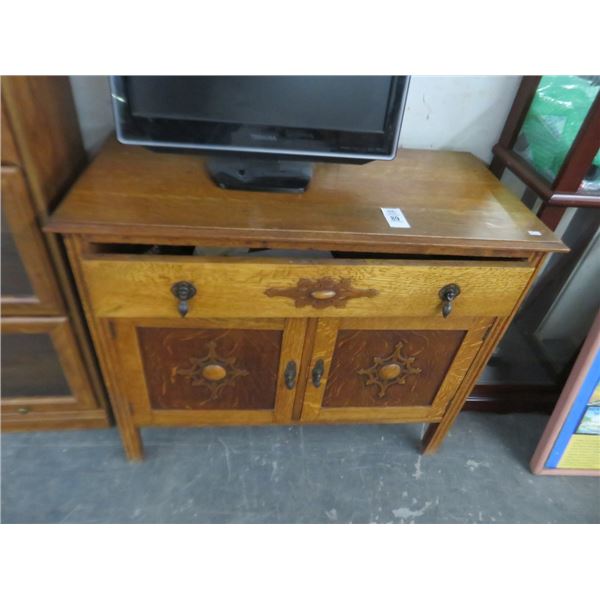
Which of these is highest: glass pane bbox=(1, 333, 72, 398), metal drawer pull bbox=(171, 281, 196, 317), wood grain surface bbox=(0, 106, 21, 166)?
wood grain surface bbox=(0, 106, 21, 166)

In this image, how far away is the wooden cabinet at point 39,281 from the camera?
783 mm

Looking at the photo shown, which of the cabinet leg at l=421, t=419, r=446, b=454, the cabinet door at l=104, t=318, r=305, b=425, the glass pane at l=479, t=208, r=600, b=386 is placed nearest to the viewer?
the cabinet door at l=104, t=318, r=305, b=425

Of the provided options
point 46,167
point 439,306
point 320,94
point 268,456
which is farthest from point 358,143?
point 268,456

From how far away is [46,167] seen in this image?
84 cm

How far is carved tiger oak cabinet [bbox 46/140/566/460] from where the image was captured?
76 centimetres

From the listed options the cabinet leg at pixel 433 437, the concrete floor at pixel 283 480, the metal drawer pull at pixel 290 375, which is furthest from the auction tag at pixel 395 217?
the concrete floor at pixel 283 480

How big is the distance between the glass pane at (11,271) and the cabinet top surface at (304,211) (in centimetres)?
21

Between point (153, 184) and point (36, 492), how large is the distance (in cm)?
83

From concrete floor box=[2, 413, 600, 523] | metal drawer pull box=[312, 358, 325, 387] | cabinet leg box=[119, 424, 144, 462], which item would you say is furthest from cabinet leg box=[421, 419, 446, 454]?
cabinet leg box=[119, 424, 144, 462]

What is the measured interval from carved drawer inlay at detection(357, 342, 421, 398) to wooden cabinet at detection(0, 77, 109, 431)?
0.70 m

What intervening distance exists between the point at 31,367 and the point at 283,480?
723mm

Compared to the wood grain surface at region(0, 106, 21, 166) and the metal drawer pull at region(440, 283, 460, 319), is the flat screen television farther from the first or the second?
the metal drawer pull at region(440, 283, 460, 319)

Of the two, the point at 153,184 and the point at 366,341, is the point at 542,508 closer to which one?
the point at 366,341

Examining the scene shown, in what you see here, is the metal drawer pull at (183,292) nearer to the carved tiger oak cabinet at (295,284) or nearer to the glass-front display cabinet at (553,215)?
the carved tiger oak cabinet at (295,284)
